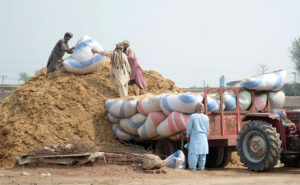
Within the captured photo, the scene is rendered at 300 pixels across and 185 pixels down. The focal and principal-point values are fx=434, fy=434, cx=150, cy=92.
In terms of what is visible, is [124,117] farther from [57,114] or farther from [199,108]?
[199,108]

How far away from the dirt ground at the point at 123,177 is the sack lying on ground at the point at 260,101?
2.09 m

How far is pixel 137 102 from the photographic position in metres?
10.8

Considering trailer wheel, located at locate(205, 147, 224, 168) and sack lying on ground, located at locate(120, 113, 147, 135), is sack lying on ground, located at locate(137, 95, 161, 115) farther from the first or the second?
trailer wheel, located at locate(205, 147, 224, 168)

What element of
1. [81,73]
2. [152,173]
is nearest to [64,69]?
[81,73]

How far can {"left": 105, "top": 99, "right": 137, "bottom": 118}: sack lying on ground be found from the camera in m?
10.8

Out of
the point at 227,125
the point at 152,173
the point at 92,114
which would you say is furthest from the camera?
the point at 92,114

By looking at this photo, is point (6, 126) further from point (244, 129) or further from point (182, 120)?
point (244, 129)

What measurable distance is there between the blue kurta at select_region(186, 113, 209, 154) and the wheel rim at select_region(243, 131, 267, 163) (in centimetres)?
85

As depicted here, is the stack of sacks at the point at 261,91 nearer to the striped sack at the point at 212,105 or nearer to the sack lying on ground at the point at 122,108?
the striped sack at the point at 212,105

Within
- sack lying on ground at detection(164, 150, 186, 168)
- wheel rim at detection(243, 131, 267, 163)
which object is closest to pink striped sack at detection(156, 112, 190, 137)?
sack lying on ground at detection(164, 150, 186, 168)

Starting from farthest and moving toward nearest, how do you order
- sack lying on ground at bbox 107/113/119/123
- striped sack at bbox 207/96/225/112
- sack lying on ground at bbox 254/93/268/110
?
sack lying on ground at bbox 107/113/119/123 < sack lying on ground at bbox 254/93/268/110 < striped sack at bbox 207/96/225/112

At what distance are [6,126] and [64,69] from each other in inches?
111

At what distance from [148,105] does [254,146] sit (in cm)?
271

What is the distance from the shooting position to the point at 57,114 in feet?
38.0
